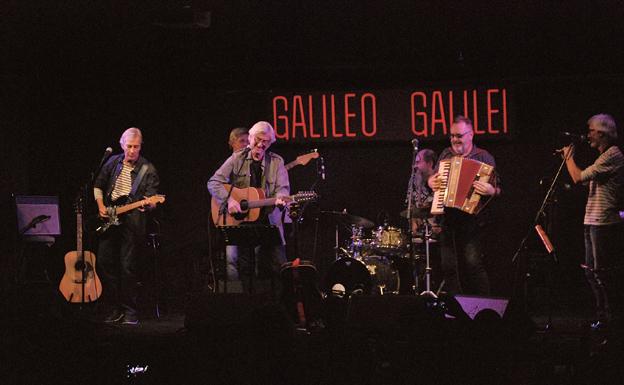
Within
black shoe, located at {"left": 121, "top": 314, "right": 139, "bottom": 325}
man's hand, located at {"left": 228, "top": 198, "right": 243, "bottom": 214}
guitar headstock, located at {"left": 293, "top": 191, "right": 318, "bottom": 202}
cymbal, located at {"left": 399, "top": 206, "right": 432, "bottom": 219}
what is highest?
guitar headstock, located at {"left": 293, "top": 191, "right": 318, "bottom": 202}

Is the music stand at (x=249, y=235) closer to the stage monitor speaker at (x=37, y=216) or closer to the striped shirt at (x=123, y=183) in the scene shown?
the striped shirt at (x=123, y=183)

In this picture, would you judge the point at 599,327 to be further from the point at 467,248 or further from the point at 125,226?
the point at 125,226

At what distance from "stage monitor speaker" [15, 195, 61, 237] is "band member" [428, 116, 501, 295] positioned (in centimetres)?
418

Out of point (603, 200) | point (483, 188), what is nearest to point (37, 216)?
point (483, 188)

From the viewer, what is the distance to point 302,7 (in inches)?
312

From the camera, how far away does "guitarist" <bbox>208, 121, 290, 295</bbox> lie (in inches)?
313

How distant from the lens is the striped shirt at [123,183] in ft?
29.0

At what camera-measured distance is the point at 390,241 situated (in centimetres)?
916

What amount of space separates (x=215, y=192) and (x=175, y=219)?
7.32 ft

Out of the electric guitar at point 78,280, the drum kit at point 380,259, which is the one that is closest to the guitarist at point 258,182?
the drum kit at point 380,259

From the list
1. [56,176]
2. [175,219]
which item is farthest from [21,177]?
[175,219]

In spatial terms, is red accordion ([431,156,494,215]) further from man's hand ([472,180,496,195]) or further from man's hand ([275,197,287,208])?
man's hand ([275,197,287,208])

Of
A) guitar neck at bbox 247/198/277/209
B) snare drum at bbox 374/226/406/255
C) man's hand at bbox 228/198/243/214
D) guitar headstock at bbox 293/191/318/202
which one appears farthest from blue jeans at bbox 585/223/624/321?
man's hand at bbox 228/198/243/214

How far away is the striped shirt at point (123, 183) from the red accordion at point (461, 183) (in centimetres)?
346
